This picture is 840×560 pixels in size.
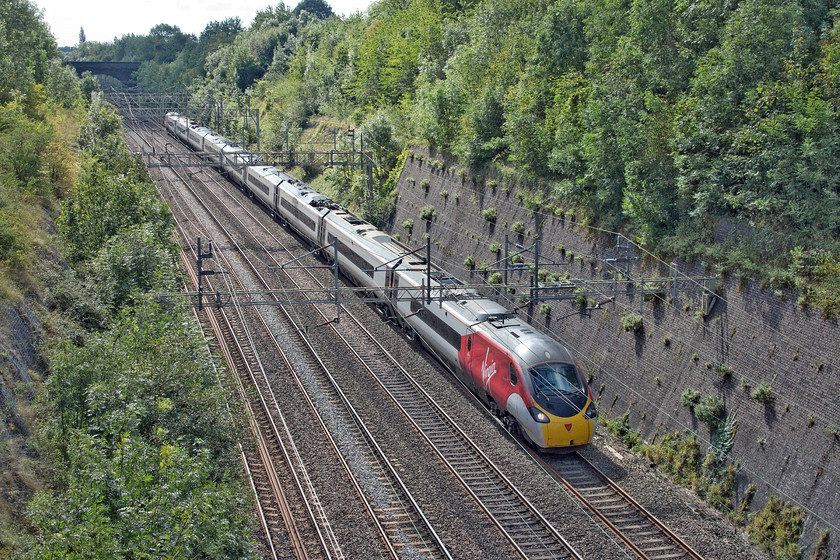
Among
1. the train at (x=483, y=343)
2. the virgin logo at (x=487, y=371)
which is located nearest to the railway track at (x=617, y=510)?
the train at (x=483, y=343)

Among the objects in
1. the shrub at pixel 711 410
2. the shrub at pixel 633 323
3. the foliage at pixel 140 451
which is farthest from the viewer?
the shrub at pixel 633 323

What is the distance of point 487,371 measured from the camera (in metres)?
20.8

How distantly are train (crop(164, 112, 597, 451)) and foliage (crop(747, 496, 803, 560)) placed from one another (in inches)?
174

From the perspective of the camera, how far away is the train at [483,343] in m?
18.8

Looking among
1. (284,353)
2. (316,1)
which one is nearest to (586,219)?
(284,353)

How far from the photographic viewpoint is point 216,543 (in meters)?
10.7

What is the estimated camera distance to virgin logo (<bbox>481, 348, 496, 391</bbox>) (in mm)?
20516

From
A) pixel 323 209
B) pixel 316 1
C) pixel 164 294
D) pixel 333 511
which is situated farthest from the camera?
pixel 316 1

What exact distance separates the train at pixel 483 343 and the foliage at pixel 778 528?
442 cm

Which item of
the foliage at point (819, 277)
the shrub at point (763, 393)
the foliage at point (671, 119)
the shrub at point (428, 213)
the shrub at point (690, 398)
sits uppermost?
the foliage at point (671, 119)

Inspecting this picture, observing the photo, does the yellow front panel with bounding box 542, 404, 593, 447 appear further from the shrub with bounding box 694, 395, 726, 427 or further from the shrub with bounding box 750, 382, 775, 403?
the shrub with bounding box 750, 382, 775, 403

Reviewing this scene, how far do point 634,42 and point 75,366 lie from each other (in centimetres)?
1993

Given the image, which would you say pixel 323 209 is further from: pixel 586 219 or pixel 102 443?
pixel 102 443

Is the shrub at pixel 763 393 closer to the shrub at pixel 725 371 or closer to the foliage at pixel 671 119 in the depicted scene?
the shrub at pixel 725 371
